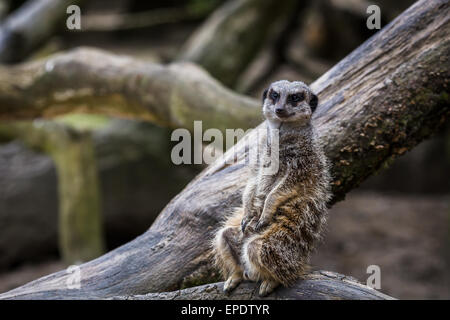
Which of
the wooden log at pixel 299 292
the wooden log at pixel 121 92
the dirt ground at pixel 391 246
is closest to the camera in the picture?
the wooden log at pixel 299 292

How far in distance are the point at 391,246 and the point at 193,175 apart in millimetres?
2516

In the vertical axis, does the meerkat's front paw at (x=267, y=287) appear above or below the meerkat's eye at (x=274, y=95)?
below

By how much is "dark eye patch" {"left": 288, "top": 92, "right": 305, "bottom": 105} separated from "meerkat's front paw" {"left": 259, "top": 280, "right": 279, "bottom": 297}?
737mm

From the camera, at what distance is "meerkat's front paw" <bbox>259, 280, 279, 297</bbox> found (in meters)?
Answer: 1.88

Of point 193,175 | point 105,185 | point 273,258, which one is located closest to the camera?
point 273,258

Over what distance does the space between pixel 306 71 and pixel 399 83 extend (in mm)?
4051

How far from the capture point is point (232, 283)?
192cm

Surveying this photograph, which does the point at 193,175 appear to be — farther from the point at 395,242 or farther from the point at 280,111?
the point at 280,111

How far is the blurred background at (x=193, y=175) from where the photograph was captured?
16.5ft

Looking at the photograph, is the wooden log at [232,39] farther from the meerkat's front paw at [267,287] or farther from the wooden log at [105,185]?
the meerkat's front paw at [267,287]

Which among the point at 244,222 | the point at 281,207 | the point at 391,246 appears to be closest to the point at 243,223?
the point at 244,222

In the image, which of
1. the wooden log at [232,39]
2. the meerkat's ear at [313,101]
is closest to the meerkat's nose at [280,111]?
the meerkat's ear at [313,101]

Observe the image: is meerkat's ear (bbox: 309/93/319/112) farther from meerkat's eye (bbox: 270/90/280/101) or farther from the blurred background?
the blurred background

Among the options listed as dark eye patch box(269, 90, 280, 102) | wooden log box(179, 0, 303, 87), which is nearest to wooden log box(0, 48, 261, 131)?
wooden log box(179, 0, 303, 87)
